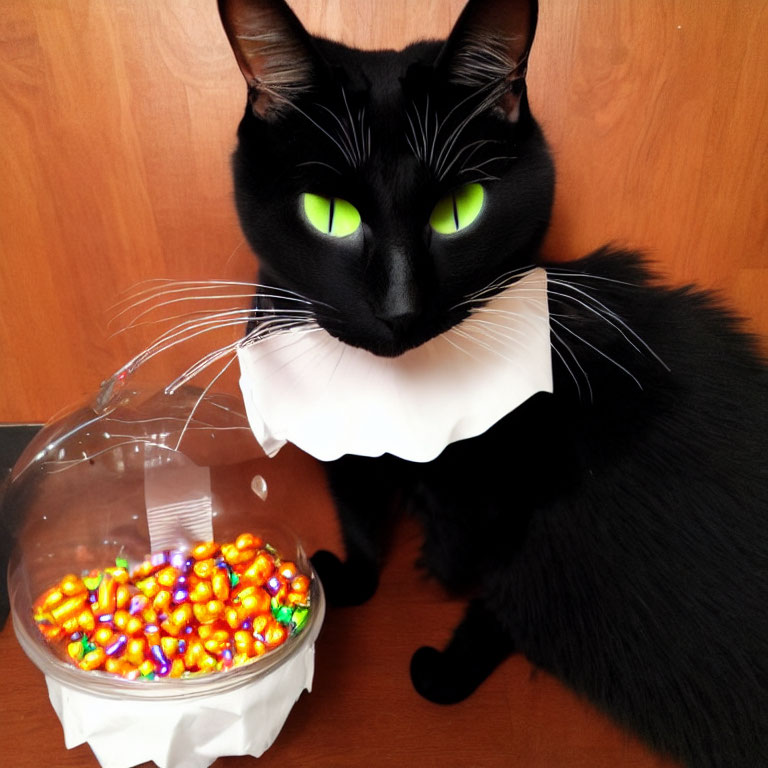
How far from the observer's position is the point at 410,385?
59cm

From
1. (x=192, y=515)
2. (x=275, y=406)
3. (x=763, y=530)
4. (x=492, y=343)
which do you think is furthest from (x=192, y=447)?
(x=763, y=530)

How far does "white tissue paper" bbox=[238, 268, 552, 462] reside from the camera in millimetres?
565

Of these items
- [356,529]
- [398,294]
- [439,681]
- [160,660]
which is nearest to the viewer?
[398,294]

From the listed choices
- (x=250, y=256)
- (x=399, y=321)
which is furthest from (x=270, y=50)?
(x=250, y=256)

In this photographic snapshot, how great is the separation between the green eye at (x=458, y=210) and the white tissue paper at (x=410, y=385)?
0.08 metres

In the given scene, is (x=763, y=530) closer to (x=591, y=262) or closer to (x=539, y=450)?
(x=539, y=450)

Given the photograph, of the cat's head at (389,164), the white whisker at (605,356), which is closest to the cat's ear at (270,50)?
the cat's head at (389,164)

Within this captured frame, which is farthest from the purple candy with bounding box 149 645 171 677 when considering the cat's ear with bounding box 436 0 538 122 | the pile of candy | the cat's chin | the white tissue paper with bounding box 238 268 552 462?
the cat's ear with bounding box 436 0 538 122

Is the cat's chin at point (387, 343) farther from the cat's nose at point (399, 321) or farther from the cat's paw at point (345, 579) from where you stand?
the cat's paw at point (345, 579)

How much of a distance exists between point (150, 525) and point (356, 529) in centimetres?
25

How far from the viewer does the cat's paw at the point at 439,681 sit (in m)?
0.69

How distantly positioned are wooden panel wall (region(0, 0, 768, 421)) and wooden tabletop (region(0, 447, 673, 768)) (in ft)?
1.55

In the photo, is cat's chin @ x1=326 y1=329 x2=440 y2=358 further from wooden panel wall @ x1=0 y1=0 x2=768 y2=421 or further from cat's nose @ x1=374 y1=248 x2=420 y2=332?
wooden panel wall @ x1=0 y1=0 x2=768 y2=421

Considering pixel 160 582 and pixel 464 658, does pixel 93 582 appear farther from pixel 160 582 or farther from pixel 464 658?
pixel 464 658
